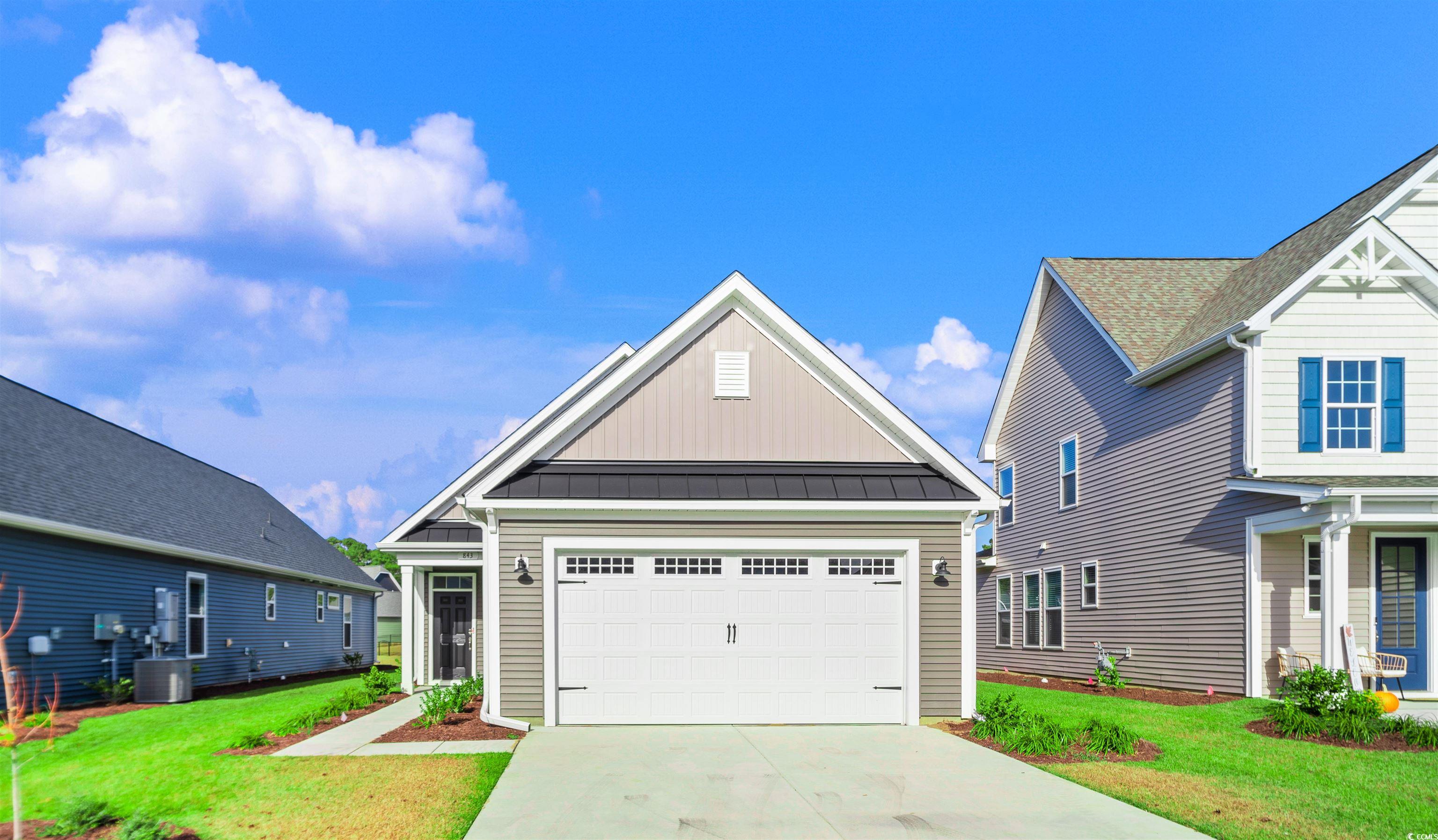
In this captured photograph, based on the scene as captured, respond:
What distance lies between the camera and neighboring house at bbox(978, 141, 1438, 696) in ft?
50.7

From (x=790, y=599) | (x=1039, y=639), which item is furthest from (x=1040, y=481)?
(x=790, y=599)

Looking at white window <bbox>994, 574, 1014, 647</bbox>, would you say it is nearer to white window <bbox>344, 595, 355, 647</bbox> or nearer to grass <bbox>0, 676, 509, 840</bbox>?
grass <bbox>0, 676, 509, 840</bbox>

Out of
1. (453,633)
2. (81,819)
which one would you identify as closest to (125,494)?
(453,633)

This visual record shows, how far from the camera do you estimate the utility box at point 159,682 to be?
702 inches

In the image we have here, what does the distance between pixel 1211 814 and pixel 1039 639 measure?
49.8 feet

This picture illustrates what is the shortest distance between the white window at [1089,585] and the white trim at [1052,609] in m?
0.77

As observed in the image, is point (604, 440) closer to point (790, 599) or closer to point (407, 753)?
point (790, 599)

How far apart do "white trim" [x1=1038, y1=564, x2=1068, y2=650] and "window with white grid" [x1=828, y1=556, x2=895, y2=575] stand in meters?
9.67

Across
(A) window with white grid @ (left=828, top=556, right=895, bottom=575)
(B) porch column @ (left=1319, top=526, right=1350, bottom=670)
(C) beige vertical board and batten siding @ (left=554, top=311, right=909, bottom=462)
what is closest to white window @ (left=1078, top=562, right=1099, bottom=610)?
(B) porch column @ (left=1319, top=526, right=1350, bottom=670)

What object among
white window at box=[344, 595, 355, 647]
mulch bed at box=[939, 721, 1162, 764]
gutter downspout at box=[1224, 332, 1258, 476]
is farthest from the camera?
white window at box=[344, 595, 355, 647]

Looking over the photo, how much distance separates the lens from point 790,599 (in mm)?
13664

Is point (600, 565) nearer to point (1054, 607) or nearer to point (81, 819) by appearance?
point (81, 819)

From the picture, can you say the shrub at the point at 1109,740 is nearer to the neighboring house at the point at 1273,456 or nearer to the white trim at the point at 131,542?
the neighboring house at the point at 1273,456

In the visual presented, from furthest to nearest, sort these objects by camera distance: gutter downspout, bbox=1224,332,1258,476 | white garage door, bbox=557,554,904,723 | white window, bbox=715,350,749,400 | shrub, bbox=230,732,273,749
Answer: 1. gutter downspout, bbox=1224,332,1258,476
2. white window, bbox=715,350,749,400
3. white garage door, bbox=557,554,904,723
4. shrub, bbox=230,732,273,749
